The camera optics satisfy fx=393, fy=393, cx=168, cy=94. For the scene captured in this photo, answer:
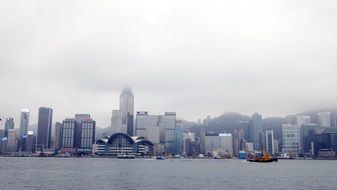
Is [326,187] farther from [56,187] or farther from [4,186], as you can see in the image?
[4,186]

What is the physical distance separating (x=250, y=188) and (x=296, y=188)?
35.2 feet

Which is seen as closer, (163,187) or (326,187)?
(163,187)

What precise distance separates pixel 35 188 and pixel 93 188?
11.9 metres

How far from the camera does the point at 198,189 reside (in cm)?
8038

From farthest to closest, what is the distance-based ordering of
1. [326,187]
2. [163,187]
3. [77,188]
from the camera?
[326,187] < [163,187] < [77,188]

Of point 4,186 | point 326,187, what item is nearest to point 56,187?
point 4,186

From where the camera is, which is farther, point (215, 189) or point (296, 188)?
point (296, 188)

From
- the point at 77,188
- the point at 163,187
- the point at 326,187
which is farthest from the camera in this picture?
the point at 326,187

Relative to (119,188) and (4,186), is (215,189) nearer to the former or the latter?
(119,188)

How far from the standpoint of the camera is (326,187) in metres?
90.3

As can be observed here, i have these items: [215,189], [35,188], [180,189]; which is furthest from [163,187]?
[35,188]

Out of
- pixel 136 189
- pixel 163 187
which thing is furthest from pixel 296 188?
pixel 136 189

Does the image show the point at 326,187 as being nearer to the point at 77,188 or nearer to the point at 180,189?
the point at 180,189

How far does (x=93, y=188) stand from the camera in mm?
79062
